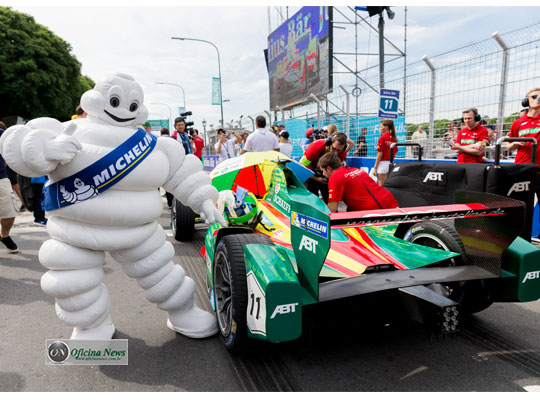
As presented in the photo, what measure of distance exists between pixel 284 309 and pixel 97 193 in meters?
1.31

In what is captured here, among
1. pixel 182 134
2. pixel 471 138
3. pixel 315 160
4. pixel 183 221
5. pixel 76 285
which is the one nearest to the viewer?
pixel 76 285

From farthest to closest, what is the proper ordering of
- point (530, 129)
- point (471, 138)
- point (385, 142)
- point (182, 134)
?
point (182, 134)
point (385, 142)
point (471, 138)
point (530, 129)

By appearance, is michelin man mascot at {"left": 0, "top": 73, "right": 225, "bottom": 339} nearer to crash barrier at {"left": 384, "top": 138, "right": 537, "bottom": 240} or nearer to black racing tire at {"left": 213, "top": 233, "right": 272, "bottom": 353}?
black racing tire at {"left": 213, "top": 233, "right": 272, "bottom": 353}

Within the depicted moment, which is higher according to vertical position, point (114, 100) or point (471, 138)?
point (114, 100)

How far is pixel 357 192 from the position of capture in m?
3.29

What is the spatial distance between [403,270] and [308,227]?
79cm

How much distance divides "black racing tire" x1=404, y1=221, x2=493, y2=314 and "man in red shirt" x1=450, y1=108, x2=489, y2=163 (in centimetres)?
230

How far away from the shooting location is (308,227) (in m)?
1.93

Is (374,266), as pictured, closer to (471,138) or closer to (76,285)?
(76,285)

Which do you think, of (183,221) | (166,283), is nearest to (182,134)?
(183,221)

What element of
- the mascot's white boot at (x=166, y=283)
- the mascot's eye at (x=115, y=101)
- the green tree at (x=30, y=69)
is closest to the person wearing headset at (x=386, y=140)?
the mascot's white boot at (x=166, y=283)

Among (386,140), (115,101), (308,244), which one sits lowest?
(308,244)

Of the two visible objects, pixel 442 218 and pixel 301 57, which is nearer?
pixel 442 218

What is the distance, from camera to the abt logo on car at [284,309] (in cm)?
188
